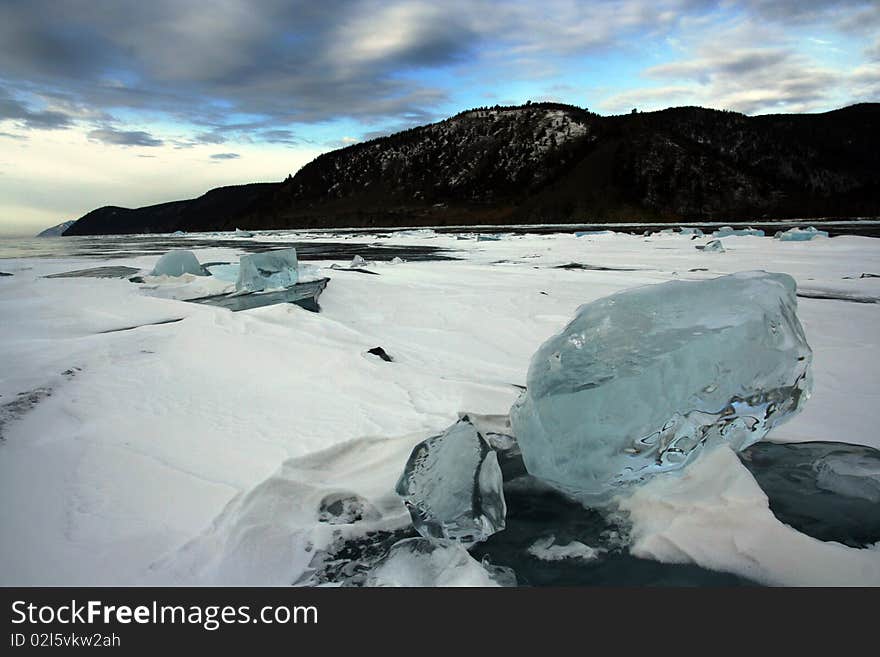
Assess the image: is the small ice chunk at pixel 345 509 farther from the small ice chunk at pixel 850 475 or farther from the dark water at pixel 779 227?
the dark water at pixel 779 227

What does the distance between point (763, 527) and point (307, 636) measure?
67.9 inches

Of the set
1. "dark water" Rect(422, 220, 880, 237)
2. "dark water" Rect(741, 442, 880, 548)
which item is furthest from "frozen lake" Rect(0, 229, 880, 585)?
"dark water" Rect(422, 220, 880, 237)

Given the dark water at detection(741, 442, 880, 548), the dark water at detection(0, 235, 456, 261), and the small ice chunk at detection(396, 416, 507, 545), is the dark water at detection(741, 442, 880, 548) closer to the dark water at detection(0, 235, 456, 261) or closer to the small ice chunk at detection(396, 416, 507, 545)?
the small ice chunk at detection(396, 416, 507, 545)

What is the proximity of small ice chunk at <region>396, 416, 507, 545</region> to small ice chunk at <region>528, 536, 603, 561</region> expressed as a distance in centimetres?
17

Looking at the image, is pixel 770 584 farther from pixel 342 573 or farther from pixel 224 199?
pixel 224 199

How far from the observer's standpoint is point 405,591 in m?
1.80

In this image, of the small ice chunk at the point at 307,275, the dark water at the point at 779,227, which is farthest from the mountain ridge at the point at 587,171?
the small ice chunk at the point at 307,275

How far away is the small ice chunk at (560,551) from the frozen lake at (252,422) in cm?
24

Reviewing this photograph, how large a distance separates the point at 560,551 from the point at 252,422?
1.91m

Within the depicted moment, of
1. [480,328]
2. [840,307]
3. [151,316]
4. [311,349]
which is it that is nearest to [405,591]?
[311,349]

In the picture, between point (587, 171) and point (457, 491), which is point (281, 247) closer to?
point (457, 491)

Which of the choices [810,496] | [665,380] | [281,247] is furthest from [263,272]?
[281,247]

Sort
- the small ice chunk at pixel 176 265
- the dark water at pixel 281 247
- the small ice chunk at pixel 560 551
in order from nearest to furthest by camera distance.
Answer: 1. the small ice chunk at pixel 560 551
2. the small ice chunk at pixel 176 265
3. the dark water at pixel 281 247

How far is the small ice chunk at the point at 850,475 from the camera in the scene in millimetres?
2382
